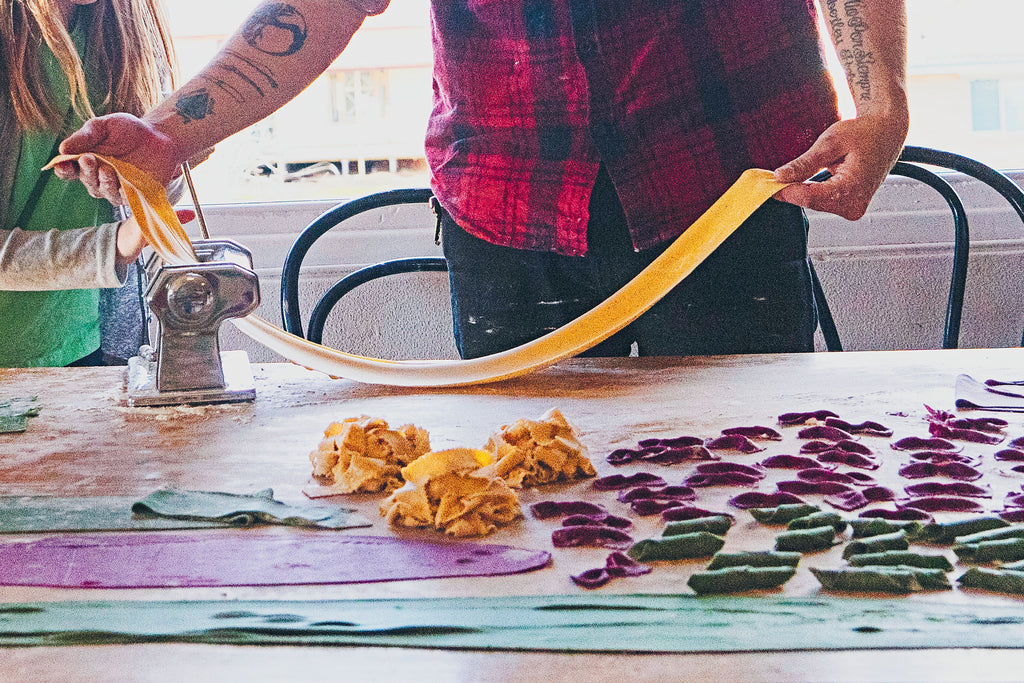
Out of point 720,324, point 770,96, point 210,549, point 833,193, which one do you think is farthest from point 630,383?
point 210,549

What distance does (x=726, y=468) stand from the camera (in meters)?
0.92

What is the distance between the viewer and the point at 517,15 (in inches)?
55.4

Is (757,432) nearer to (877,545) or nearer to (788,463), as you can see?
(788,463)

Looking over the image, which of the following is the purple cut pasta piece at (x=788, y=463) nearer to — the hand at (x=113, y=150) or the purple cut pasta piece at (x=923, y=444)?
the purple cut pasta piece at (x=923, y=444)

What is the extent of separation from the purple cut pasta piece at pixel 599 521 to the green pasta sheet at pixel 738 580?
0.40 feet

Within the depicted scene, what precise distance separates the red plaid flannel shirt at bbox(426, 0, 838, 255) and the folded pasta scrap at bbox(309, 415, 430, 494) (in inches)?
21.6

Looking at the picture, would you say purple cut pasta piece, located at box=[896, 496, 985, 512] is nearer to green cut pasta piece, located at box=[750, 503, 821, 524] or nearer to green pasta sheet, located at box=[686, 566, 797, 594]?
green cut pasta piece, located at box=[750, 503, 821, 524]

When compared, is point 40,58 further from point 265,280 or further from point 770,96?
point 770,96

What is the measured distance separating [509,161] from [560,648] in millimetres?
961

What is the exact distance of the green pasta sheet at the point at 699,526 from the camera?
76 centimetres

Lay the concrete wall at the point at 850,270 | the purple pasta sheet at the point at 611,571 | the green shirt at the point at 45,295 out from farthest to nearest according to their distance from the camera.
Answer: the concrete wall at the point at 850,270 → the green shirt at the point at 45,295 → the purple pasta sheet at the point at 611,571

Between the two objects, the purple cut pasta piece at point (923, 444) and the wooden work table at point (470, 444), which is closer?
the wooden work table at point (470, 444)

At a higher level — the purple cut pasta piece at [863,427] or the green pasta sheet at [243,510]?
the purple cut pasta piece at [863,427]

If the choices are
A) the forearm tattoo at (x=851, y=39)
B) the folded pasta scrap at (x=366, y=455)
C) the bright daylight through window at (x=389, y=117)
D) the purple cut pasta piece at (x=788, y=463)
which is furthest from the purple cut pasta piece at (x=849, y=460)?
the bright daylight through window at (x=389, y=117)
